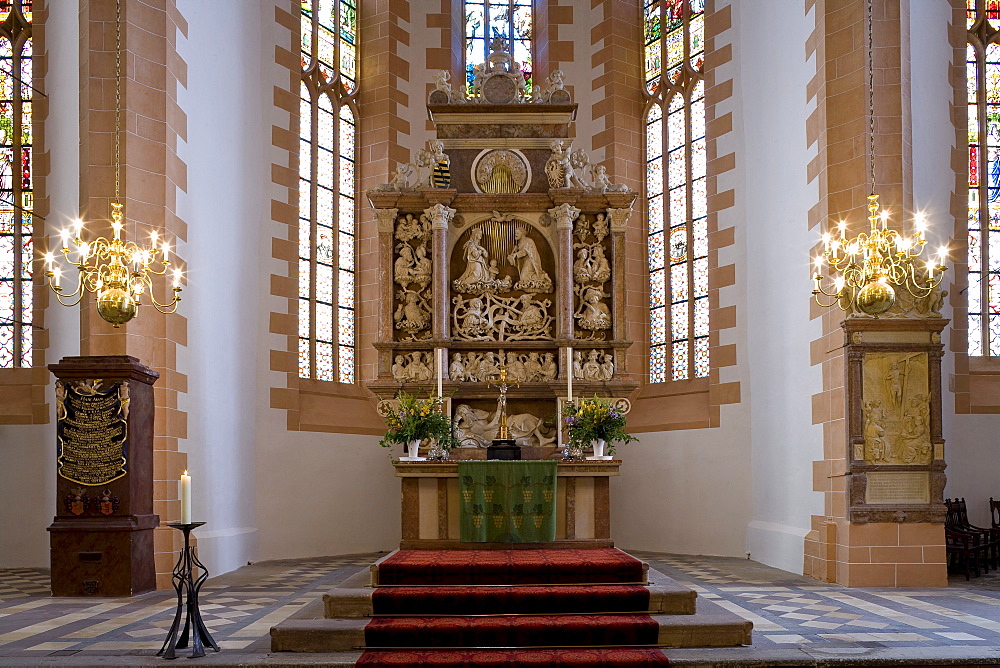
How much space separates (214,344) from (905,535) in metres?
8.07

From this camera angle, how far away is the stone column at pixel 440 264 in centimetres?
1198

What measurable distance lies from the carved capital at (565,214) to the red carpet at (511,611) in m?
4.16

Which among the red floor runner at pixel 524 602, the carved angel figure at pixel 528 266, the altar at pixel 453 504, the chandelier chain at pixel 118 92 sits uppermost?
the chandelier chain at pixel 118 92

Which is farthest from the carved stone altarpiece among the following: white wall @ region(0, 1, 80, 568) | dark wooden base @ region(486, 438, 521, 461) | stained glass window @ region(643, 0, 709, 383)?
white wall @ region(0, 1, 80, 568)

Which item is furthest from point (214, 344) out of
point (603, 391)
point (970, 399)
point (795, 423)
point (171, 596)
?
point (970, 399)

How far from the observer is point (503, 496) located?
33.2ft

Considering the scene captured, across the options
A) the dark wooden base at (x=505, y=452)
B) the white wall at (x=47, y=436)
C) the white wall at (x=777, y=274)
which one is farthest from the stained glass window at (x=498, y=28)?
the dark wooden base at (x=505, y=452)

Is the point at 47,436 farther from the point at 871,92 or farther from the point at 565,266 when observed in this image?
the point at 871,92

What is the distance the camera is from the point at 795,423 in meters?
12.5

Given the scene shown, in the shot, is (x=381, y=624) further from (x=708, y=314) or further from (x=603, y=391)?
(x=708, y=314)

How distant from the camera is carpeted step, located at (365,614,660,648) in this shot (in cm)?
738

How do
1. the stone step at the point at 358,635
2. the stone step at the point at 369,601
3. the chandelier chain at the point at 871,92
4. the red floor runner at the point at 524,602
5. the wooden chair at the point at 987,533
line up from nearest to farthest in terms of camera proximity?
the stone step at the point at 358,635, the stone step at the point at 369,601, the red floor runner at the point at 524,602, the chandelier chain at the point at 871,92, the wooden chair at the point at 987,533

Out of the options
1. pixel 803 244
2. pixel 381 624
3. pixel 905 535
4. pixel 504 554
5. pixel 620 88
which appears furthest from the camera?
pixel 620 88

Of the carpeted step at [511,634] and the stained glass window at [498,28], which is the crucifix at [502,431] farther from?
the stained glass window at [498,28]
